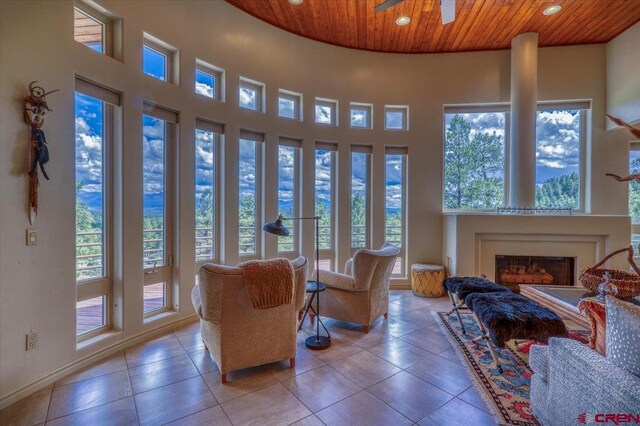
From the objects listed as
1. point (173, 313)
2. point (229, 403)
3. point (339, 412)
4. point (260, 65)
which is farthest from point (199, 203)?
point (339, 412)

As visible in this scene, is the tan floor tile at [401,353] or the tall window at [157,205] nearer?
the tan floor tile at [401,353]

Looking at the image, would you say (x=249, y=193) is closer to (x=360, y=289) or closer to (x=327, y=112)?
(x=327, y=112)

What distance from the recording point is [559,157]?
4.90 metres

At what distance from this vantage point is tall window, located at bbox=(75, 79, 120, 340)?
271 cm

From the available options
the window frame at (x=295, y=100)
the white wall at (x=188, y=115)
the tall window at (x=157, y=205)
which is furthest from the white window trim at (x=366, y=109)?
the tall window at (x=157, y=205)

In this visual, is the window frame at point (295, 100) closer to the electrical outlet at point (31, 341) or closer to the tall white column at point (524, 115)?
the tall white column at point (524, 115)

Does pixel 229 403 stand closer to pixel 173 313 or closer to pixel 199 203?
pixel 173 313

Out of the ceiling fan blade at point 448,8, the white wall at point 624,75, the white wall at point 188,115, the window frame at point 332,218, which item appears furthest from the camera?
the window frame at point 332,218

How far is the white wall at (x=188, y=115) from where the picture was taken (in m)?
2.16

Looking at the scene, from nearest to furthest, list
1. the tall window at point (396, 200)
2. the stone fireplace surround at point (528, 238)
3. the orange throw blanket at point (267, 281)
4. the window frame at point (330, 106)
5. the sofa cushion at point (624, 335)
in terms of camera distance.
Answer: the sofa cushion at point (624, 335) → the orange throw blanket at point (267, 281) → the stone fireplace surround at point (528, 238) → the window frame at point (330, 106) → the tall window at point (396, 200)

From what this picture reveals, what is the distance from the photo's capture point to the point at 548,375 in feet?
5.72

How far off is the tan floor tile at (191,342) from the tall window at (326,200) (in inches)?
88.3

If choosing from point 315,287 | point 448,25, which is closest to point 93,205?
point 315,287

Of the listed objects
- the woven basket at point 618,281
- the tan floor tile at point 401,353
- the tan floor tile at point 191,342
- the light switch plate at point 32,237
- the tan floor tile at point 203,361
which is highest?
the light switch plate at point 32,237
